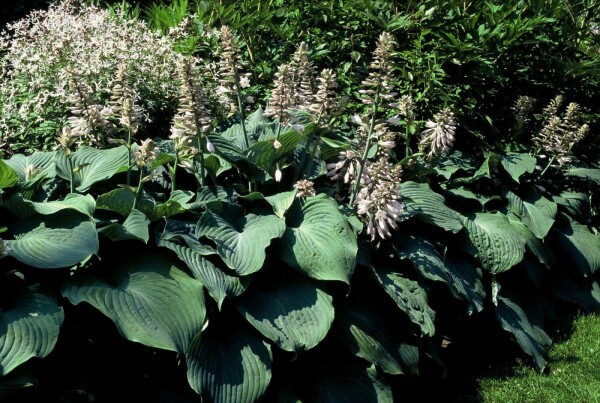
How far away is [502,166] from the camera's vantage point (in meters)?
5.34

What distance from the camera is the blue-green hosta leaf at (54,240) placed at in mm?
3152

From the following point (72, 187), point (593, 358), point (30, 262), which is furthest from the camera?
point (593, 358)

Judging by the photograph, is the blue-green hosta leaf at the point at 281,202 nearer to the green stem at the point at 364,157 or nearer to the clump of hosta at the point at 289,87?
the green stem at the point at 364,157

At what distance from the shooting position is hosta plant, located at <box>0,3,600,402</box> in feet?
10.6

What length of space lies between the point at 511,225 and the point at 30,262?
304cm

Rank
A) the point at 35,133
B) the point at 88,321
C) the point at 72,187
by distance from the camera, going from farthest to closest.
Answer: the point at 35,133
the point at 72,187
the point at 88,321

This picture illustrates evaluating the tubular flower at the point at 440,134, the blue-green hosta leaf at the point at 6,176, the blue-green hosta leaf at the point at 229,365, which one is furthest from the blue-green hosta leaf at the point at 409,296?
the blue-green hosta leaf at the point at 6,176

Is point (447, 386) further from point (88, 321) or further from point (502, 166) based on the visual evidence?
point (88, 321)

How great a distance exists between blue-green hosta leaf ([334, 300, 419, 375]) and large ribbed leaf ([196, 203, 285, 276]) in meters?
0.56

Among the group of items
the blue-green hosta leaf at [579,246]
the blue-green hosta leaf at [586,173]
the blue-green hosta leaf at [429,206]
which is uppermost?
the blue-green hosta leaf at [429,206]

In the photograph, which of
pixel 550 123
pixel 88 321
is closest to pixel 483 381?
pixel 550 123

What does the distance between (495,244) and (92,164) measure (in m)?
2.52

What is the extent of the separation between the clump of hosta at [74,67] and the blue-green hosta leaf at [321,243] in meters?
1.68

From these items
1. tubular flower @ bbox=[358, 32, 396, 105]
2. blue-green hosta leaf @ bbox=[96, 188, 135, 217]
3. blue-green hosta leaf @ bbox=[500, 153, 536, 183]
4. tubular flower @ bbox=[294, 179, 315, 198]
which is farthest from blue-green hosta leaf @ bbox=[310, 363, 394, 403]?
Answer: blue-green hosta leaf @ bbox=[500, 153, 536, 183]
